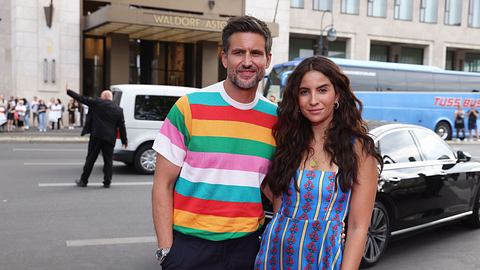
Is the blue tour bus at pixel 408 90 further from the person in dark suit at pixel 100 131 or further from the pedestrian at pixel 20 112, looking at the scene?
the person in dark suit at pixel 100 131

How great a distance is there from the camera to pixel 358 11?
36.8 m

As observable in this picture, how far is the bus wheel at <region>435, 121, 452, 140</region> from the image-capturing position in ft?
82.5

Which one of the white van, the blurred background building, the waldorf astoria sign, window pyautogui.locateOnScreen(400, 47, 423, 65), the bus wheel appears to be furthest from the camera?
window pyautogui.locateOnScreen(400, 47, 423, 65)

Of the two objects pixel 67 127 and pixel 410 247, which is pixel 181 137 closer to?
pixel 410 247

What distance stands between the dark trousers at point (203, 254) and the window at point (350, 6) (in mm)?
36133

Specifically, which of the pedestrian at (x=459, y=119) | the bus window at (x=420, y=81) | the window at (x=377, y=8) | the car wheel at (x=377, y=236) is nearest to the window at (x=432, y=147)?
the car wheel at (x=377, y=236)

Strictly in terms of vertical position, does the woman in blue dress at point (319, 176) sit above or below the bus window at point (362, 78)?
below

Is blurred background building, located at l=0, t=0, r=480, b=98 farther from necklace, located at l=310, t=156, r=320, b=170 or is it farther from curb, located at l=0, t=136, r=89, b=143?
necklace, located at l=310, t=156, r=320, b=170

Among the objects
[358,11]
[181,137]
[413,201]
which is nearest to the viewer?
[181,137]

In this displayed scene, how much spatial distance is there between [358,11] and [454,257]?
110 ft

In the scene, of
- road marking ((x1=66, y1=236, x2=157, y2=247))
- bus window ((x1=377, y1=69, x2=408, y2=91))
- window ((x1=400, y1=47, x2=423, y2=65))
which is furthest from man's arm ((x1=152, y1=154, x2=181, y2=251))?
window ((x1=400, y1=47, x2=423, y2=65))

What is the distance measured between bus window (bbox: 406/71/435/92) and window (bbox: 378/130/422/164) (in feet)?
63.7

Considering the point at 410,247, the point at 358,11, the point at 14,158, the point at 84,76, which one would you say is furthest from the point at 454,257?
the point at 358,11

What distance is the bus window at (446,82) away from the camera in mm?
24781
